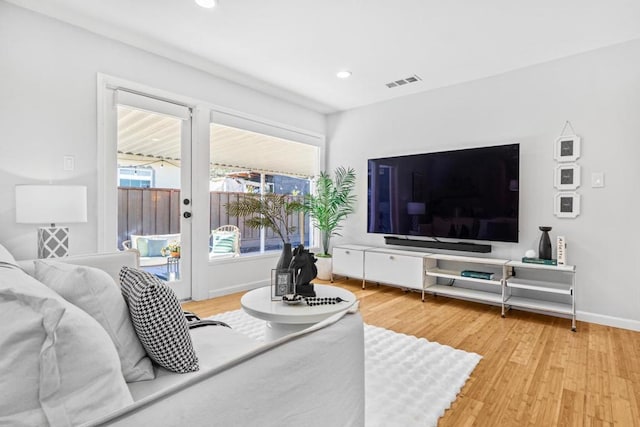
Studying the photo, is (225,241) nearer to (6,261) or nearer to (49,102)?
(49,102)

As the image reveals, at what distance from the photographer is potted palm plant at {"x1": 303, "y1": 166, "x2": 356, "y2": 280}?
189 inches

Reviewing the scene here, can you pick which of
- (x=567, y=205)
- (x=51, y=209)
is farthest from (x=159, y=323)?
(x=567, y=205)

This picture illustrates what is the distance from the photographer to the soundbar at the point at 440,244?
3644 millimetres

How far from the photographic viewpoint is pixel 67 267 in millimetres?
1171

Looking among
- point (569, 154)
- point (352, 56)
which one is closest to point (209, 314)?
point (352, 56)

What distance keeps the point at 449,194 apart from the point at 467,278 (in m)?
0.94

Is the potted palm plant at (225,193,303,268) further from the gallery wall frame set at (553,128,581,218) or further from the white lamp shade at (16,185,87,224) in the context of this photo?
the gallery wall frame set at (553,128,581,218)

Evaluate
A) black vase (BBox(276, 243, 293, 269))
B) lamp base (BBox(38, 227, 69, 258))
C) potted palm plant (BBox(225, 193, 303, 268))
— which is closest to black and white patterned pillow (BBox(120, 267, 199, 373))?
black vase (BBox(276, 243, 293, 269))

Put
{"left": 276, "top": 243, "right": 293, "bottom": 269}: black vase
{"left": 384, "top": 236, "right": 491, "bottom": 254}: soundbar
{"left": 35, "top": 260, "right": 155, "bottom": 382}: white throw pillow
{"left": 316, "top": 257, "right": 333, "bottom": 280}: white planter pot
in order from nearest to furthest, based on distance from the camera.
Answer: {"left": 35, "top": 260, "right": 155, "bottom": 382}: white throw pillow < {"left": 276, "top": 243, "right": 293, "bottom": 269}: black vase < {"left": 384, "top": 236, "right": 491, "bottom": 254}: soundbar < {"left": 316, "top": 257, "right": 333, "bottom": 280}: white planter pot

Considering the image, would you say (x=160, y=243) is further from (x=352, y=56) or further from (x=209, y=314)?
(x=352, y=56)

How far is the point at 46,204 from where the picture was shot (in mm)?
2232

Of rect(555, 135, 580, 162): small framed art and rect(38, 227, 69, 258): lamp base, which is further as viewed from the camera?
rect(555, 135, 580, 162): small framed art

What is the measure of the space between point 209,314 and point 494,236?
2961mm

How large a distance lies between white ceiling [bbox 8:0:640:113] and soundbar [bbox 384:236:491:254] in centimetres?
186
